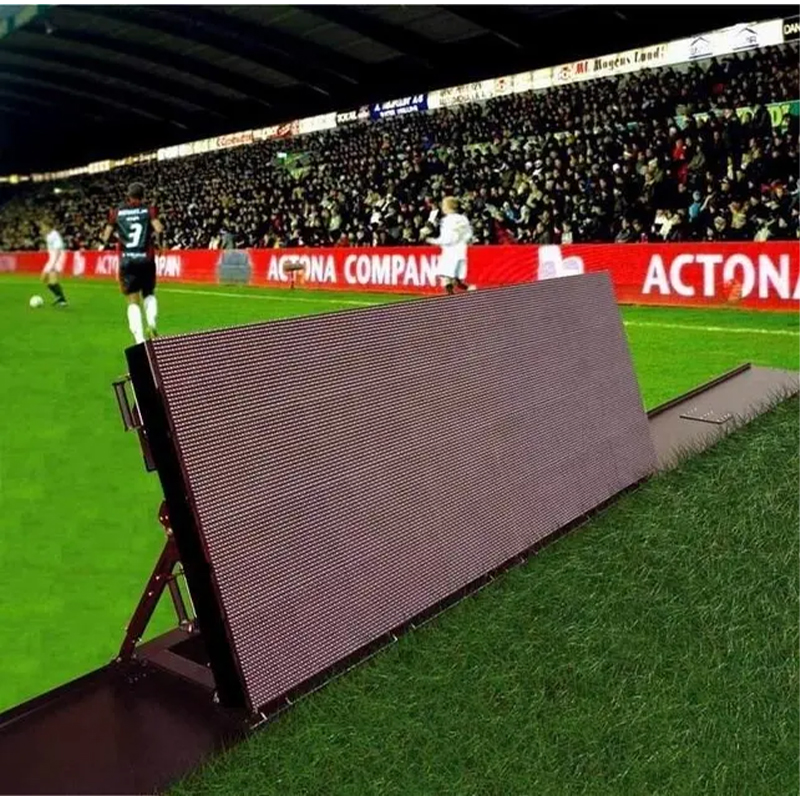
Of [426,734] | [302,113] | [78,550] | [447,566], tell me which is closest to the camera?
[426,734]

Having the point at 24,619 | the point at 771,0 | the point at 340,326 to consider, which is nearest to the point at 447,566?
the point at 340,326

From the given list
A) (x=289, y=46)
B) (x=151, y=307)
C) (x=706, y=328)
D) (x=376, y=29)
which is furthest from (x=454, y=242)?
(x=289, y=46)

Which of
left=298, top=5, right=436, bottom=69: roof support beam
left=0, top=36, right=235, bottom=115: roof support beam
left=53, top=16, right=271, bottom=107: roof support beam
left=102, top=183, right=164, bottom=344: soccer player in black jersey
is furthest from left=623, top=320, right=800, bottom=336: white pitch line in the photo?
left=0, top=36, right=235, bottom=115: roof support beam

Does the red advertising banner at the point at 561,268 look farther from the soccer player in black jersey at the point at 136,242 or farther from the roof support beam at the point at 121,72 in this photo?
the roof support beam at the point at 121,72

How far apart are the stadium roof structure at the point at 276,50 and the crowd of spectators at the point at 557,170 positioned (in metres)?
1.55

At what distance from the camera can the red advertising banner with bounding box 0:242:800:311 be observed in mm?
11719

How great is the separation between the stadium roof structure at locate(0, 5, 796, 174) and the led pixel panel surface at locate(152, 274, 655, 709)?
14718 mm

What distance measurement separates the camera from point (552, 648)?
3150 millimetres

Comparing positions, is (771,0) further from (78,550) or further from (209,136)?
(209,136)

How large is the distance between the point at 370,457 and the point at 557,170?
15.4 metres

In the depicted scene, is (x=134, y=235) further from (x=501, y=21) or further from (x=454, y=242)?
(x=501, y=21)

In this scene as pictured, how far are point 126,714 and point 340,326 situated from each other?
154cm

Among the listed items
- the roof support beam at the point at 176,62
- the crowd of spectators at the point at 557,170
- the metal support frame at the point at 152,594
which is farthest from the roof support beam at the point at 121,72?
the metal support frame at the point at 152,594

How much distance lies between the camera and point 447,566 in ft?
11.2
